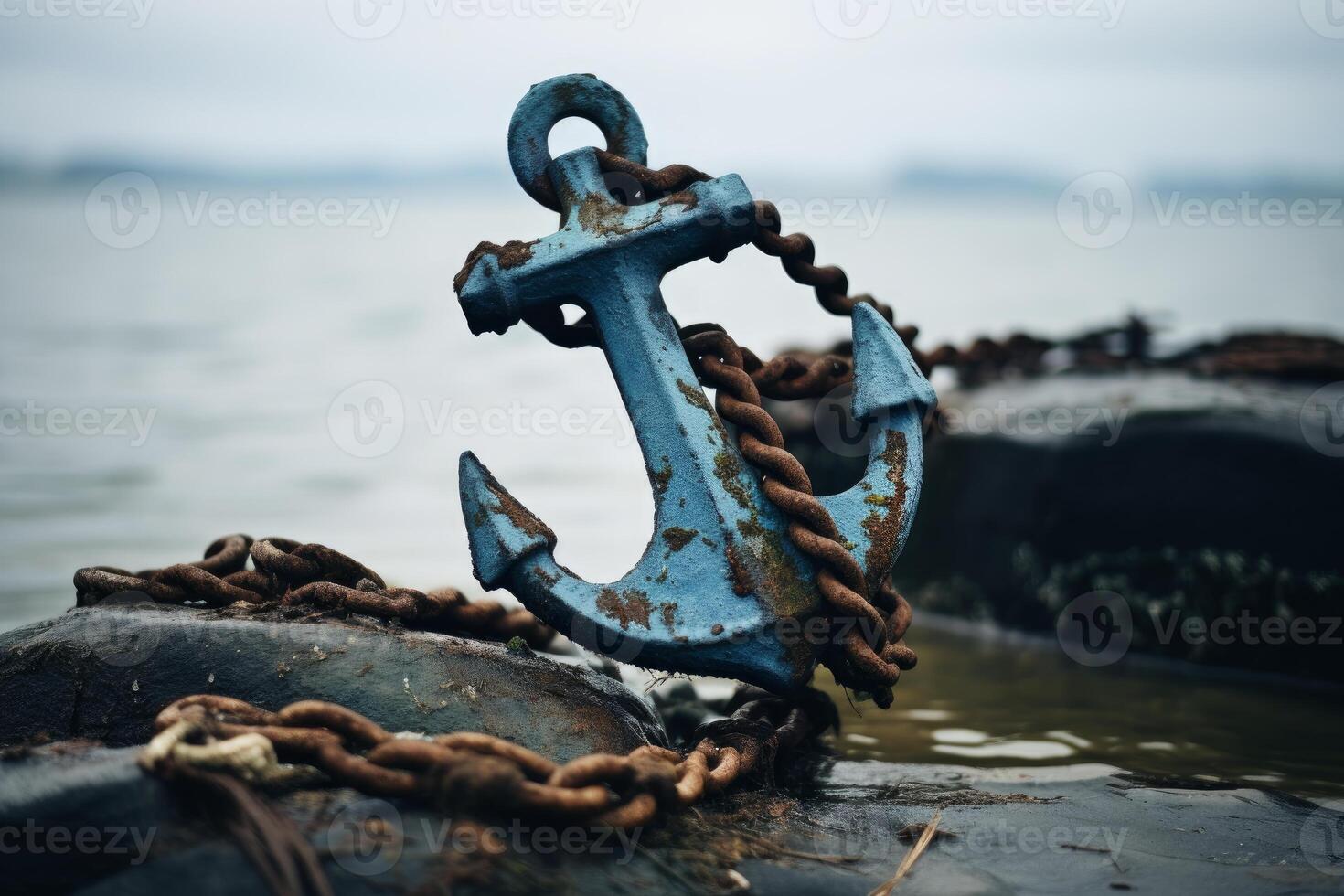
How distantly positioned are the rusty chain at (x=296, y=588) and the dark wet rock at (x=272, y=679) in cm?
5

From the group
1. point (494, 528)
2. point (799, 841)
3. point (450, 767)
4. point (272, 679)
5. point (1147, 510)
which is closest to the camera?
point (450, 767)

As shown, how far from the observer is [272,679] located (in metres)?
1.71

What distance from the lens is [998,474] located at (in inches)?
137

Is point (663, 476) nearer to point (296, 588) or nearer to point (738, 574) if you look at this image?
point (738, 574)

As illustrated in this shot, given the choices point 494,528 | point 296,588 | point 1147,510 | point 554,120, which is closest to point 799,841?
point 494,528

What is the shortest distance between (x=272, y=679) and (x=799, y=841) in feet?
2.47

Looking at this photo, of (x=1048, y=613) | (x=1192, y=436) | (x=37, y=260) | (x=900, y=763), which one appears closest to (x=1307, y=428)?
(x=1192, y=436)

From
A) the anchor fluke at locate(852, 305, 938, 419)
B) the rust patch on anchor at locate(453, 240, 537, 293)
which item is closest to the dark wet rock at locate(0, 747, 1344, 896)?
the anchor fluke at locate(852, 305, 938, 419)

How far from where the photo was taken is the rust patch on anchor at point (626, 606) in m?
1.78

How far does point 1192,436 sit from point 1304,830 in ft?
4.94

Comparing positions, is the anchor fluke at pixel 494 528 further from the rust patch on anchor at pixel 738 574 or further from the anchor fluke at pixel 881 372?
the anchor fluke at pixel 881 372

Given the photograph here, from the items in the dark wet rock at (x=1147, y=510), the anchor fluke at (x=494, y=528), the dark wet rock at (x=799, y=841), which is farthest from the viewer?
the dark wet rock at (x=1147, y=510)

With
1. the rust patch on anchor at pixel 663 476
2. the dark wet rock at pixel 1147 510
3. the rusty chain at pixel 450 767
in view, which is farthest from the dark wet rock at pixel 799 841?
the dark wet rock at pixel 1147 510

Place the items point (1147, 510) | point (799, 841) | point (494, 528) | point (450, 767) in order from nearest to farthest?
point (450, 767), point (799, 841), point (494, 528), point (1147, 510)
